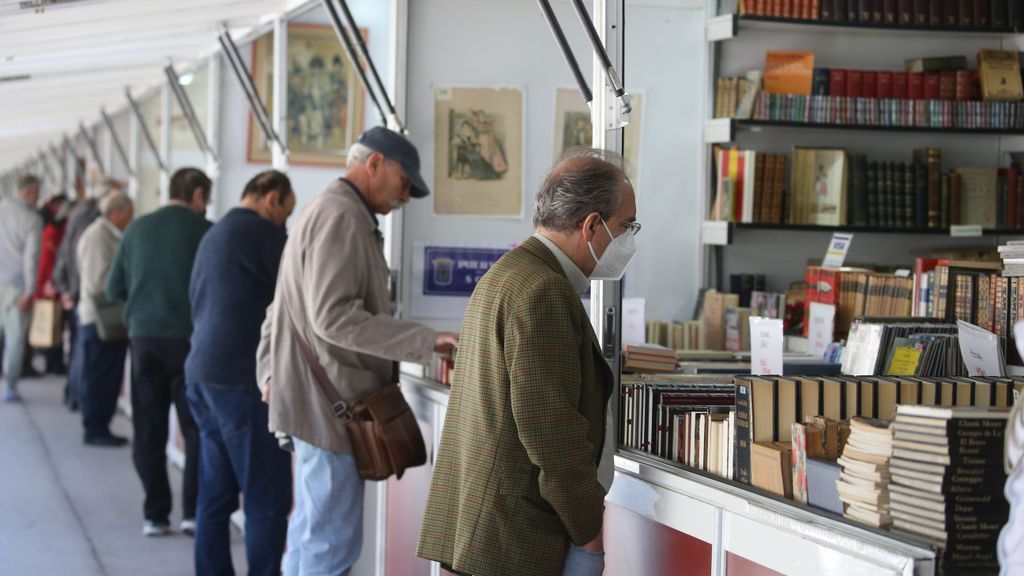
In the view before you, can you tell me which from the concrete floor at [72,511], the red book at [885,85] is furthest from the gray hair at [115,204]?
the red book at [885,85]

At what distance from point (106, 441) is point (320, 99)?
3.67 m

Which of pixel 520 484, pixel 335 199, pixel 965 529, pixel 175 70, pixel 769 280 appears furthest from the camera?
pixel 175 70

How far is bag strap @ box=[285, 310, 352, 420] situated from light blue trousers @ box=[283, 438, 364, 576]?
138 millimetres

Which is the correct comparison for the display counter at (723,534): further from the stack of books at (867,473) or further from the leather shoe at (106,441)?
the leather shoe at (106,441)

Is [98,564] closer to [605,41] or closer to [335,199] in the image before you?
[335,199]

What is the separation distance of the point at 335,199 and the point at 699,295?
6.49ft

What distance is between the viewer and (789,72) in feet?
18.9

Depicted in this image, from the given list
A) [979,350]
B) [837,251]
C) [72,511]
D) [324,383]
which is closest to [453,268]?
[324,383]

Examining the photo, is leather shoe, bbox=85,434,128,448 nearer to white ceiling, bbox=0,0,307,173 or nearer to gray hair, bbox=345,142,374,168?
white ceiling, bbox=0,0,307,173

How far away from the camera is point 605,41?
10.8ft

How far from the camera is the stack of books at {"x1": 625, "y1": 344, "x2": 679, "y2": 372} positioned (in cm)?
394

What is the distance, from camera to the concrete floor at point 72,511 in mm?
6086

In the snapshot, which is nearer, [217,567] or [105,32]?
[217,567]

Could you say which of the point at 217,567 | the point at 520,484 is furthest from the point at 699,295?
the point at 520,484
